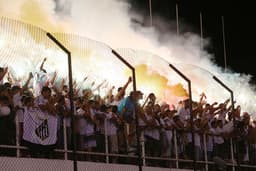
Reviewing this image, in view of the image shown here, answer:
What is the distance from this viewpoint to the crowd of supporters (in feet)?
46.3

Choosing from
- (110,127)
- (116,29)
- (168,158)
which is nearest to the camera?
(110,127)

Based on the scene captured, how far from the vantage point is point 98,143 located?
16109 millimetres

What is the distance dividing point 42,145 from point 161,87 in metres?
5.02

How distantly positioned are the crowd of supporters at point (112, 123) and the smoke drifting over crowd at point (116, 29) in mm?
1471

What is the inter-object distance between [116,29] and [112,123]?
14.7 meters

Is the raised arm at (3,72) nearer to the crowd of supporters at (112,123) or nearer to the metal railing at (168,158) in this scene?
the crowd of supporters at (112,123)

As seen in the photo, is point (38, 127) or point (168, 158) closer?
point (38, 127)

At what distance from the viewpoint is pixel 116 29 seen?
30672 millimetres

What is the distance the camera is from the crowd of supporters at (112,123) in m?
14.1

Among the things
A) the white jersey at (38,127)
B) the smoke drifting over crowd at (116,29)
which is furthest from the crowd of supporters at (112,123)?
the smoke drifting over crowd at (116,29)

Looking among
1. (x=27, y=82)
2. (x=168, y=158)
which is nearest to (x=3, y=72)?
(x=27, y=82)

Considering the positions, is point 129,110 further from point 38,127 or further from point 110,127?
point 38,127

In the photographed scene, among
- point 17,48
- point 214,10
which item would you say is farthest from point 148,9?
point 17,48

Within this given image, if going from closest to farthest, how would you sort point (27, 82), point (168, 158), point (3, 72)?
point (3, 72)
point (27, 82)
point (168, 158)
